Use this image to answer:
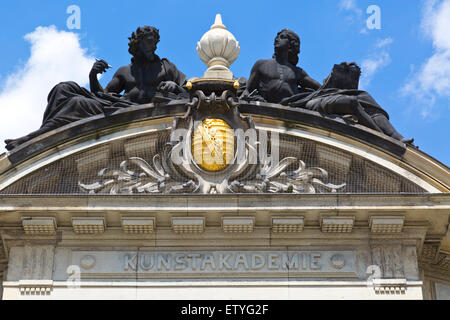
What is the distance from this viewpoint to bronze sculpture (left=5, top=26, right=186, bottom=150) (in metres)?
18.4

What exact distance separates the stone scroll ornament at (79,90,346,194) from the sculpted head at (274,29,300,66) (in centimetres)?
184

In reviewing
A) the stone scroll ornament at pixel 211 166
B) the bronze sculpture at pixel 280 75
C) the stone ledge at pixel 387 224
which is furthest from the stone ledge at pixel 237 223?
the bronze sculpture at pixel 280 75

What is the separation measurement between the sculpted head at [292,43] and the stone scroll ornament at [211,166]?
1839 mm

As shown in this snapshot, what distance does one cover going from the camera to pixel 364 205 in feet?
56.5

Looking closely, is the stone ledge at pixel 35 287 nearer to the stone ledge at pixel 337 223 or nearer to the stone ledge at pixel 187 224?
the stone ledge at pixel 187 224

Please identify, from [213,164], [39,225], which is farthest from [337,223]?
[39,225]

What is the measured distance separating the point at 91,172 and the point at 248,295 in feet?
9.58

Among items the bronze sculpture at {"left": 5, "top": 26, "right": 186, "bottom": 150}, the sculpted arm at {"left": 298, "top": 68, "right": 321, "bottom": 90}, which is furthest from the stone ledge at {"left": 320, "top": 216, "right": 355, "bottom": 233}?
the bronze sculpture at {"left": 5, "top": 26, "right": 186, "bottom": 150}

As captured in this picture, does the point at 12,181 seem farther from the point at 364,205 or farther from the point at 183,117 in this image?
the point at 364,205

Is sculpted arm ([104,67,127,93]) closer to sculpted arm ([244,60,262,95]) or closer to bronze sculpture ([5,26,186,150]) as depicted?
bronze sculpture ([5,26,186,150])

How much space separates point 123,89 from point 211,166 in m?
2.42

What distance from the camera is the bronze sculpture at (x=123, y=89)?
1844 cm

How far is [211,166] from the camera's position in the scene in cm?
1784

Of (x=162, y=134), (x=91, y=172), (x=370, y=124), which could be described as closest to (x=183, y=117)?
(x=162, y=134)
